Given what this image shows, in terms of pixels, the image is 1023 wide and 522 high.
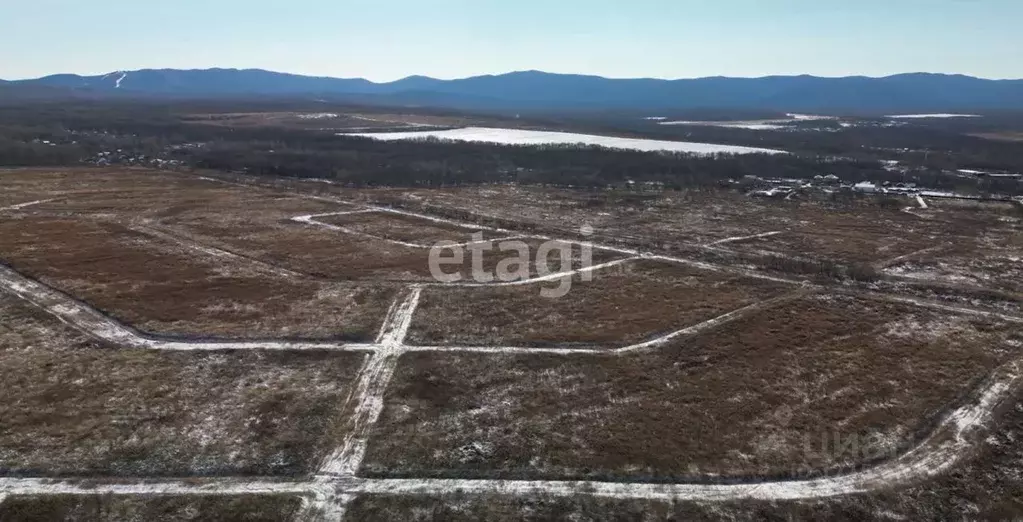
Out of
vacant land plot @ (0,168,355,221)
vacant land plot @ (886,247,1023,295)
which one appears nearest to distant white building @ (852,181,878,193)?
vacant land plot @ (886,247,1023,295)

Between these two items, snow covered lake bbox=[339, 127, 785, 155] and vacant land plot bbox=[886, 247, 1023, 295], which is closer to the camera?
vacant land plot bbox=[886, 247, 1023, 295]

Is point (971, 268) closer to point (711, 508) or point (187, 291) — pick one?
point (711, 508)

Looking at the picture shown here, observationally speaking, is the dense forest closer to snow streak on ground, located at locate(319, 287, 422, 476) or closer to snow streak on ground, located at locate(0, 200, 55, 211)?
Result: snow streak on ground, located at locate(0, 200, 55, 211)

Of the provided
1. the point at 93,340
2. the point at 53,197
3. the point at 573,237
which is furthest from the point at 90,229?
the point at 573,237

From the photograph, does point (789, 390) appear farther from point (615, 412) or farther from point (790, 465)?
point (615, 412)

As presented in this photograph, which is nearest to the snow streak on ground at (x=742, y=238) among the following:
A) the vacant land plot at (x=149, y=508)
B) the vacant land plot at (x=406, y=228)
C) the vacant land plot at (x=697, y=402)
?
the vacant land plot at (x=697, y=402)

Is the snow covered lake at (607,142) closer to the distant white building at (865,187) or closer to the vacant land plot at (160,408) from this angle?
the distant white building at (865,187)
